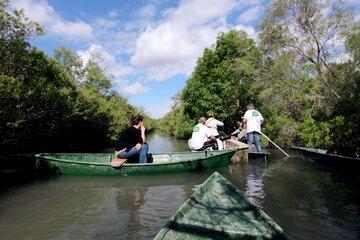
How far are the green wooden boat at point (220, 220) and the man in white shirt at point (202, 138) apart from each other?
837 centimetres

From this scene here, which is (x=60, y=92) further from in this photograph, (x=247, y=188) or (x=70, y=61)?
(x=70, y=61)

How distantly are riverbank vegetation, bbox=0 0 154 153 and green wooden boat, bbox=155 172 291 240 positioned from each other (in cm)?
1147

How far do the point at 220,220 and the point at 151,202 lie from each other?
14.1 ft

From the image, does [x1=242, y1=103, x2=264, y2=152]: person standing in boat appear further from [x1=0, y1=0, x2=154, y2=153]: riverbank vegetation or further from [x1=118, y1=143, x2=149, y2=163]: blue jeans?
[x1=0, y1=0, x2=154, y2=153]: riverbank vegetation

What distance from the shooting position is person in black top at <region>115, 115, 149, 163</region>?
12.6 metres

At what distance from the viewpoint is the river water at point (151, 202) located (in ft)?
24.0

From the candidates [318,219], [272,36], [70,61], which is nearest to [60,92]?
[272,36]

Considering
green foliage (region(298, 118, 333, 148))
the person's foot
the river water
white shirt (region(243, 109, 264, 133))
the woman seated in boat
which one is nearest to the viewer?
the river water

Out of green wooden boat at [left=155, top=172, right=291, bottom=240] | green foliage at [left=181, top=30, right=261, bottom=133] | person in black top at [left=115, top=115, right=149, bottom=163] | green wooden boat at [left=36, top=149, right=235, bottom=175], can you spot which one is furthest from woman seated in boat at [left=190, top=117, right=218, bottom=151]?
green foliage at [left=181, top=30, right=261, bottom=133]

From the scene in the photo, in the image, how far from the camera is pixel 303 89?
2038 cm

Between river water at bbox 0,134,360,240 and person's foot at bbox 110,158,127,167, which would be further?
person's foot at bbox 110,158,127,167

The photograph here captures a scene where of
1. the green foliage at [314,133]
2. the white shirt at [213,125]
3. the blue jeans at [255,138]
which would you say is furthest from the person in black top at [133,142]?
the green foliage at [314,133]

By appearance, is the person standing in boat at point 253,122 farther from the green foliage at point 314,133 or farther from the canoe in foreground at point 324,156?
the green foliage at point 314,133

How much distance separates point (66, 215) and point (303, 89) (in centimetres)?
1570
